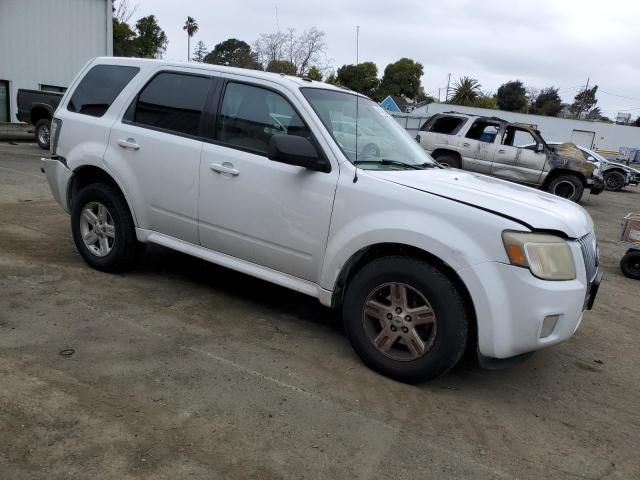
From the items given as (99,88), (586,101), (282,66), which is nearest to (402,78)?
(586,101)

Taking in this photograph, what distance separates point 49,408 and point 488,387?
2646mm

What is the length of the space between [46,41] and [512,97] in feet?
226

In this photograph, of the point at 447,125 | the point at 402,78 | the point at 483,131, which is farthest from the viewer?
the point at 402,78

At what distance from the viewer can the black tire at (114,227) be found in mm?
4719

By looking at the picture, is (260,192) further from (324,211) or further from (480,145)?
(480,145)

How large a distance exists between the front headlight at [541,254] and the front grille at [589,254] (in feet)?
0.70

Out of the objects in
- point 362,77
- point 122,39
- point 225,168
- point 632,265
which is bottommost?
point 632,265

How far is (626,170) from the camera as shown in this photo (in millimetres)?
20594

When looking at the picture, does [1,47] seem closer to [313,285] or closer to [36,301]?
[36,301]

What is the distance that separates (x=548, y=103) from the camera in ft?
258

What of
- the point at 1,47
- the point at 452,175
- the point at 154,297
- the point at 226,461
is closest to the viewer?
the point at 226,461

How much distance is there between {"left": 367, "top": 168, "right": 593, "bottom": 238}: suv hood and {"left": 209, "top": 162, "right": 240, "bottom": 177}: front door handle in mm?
1020

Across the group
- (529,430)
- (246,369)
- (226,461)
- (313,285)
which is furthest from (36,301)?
(529,430)

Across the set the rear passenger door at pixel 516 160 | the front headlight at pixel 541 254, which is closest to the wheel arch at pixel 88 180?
the front headlight at pixel 541 254
